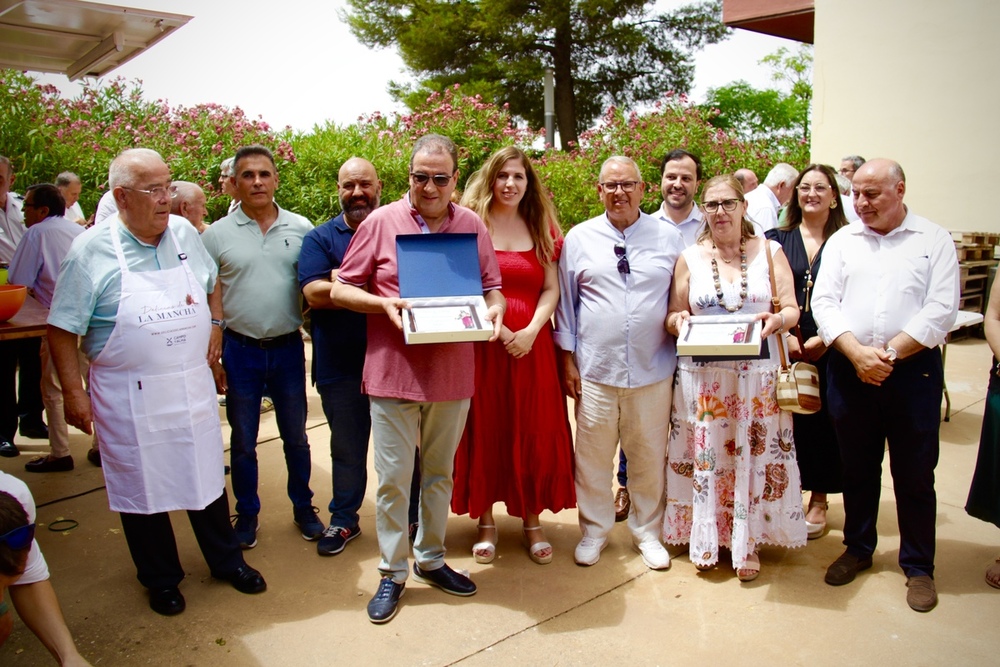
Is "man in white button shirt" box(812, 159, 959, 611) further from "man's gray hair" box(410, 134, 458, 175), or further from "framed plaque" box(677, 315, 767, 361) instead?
"man's gray hair" box(410, 134, 458, 175)

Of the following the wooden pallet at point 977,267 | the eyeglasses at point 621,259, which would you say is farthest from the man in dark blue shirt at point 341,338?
the wooden pallet at point 977,267

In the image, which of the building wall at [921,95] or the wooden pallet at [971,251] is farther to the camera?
the building wall at [921,95]

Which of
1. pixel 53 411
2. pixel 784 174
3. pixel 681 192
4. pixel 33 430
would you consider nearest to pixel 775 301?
pixel 681 192

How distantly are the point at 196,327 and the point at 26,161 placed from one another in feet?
22.5

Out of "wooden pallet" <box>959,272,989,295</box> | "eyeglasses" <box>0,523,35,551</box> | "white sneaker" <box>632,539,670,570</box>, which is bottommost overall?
"white sneaker" <box>632,539,670,570</box>

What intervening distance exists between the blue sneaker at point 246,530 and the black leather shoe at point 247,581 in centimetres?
43

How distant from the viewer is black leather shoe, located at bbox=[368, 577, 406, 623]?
3461 mm

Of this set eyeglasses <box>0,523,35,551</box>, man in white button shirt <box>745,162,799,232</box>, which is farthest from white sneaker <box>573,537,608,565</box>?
man in white button shirt <box>745,162,799,232</box>

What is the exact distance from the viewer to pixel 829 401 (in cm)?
376

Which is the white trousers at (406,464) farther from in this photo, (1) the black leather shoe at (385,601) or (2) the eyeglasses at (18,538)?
(2) the eyeglasses at (18,538)

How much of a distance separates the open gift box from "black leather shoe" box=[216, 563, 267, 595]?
1533 millimetres

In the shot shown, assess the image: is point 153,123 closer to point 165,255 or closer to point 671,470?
point 165,255

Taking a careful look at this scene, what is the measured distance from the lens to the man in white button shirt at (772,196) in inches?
245

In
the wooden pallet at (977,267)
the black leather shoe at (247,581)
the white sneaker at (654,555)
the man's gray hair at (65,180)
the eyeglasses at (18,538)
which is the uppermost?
the man's gray hair at (65,180)
